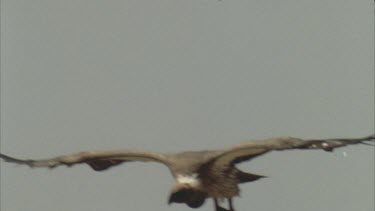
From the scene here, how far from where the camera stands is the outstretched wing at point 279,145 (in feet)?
18.9

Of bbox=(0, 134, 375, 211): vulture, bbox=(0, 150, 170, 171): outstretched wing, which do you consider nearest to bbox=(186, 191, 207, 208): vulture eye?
bbox=(0, 134, 375, 211): vulture

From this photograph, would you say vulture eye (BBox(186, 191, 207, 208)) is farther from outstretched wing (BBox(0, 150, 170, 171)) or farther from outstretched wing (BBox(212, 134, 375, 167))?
outstretched wing (BBox(212, 134, 375, 167))

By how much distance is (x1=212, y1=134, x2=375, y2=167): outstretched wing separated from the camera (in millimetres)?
5766

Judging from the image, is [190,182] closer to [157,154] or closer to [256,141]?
[157,154]

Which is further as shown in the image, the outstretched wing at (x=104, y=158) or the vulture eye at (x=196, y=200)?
the vulture eye at (x=196, y=200)

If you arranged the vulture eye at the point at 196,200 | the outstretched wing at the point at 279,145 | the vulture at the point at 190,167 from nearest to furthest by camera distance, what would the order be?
the outstretched wing at the point at 279,145, the vulture at the point at 190,167, the vulture eye at the point at 196,200

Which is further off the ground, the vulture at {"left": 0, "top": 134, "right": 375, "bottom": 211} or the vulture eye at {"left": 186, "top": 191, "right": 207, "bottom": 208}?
the vulture at {"left": 0, "top": 134, "right": 375, "bottom": 211}

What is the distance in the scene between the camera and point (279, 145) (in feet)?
19.3

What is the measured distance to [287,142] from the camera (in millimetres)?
5867

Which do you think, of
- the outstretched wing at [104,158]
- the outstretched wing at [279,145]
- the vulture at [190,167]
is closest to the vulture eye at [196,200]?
the vulture at [190,167]

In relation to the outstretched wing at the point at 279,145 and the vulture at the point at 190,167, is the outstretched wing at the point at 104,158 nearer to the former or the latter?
the vulture at the point at 190,167

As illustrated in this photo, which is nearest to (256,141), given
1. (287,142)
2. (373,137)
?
(287,142)

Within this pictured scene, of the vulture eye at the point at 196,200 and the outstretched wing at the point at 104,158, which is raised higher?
the outstretched wing at the point at 104,158

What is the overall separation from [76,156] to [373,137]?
1.58m
